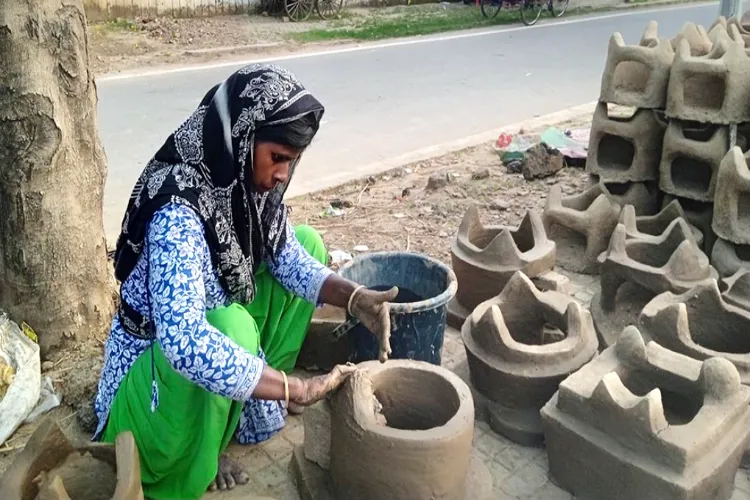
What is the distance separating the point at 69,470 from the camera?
6.86 feet

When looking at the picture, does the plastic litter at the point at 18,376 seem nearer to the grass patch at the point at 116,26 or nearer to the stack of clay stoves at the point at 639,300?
the stack of clay stoves at the point at 639,300

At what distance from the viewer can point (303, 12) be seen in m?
14.0

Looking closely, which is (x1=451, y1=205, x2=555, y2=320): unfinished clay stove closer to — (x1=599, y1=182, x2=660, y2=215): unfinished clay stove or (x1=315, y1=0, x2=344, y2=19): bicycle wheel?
(x1=599, y1=182, x2=660, y2=215): unfinished clay stove

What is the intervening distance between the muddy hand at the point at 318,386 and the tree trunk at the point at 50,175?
1.40 metres

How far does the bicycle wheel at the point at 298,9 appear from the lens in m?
13.7

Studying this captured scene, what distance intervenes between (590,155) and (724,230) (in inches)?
40.4

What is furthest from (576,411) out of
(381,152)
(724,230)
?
(381,152)

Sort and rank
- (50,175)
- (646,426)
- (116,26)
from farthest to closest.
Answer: (116,26) → (50,175) → (646,426)

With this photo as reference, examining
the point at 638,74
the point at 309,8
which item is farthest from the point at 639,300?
the point at 309,8

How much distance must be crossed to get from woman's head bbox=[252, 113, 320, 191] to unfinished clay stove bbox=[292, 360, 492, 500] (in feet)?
2.13

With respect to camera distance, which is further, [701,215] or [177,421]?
[701,215]

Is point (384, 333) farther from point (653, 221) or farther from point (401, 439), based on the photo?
point (653, 221)

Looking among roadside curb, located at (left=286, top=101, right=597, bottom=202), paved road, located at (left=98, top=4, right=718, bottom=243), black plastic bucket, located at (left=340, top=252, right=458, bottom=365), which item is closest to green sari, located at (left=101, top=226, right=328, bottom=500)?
black plastic bucket, located at (left=340, top=252, right=458, bottom=365)

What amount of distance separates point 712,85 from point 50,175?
332 cm
